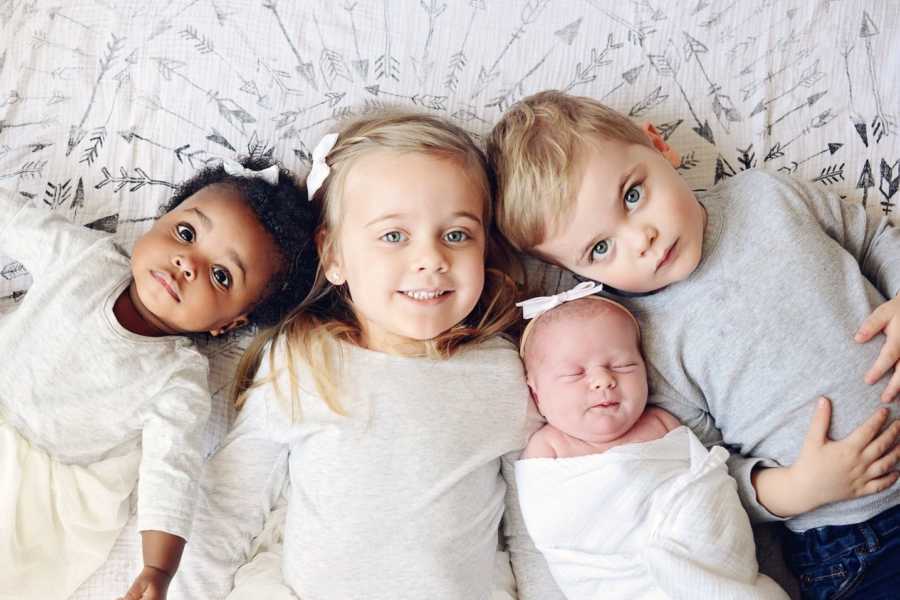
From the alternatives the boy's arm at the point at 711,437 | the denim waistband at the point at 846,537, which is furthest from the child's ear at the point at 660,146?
the denim waistband at the point at 846,537

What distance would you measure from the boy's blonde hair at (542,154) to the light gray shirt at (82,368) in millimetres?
566

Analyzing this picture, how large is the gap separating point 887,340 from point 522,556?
633mm

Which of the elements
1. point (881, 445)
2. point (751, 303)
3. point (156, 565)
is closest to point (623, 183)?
point (751, 303)

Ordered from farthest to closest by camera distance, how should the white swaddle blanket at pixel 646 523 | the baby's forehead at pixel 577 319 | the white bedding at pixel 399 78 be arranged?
1. the white bedding at pixel 399 78
2. the baby's forehead at pixel 577 319
3. the white swaddle blanket at pixel 646 523

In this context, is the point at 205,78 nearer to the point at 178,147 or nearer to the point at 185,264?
the point at 178,147

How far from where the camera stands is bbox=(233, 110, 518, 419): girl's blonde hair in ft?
4.14

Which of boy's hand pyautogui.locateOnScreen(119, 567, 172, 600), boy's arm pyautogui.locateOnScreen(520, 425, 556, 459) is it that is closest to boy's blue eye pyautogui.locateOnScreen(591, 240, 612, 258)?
boy's arm pyautogui.locateOnScreen(520, 425, 556, 459)

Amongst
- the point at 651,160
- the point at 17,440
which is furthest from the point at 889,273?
the point at 17,440

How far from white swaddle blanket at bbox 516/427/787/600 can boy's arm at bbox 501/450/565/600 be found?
0.05m

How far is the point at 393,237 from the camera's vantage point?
3.98 ft

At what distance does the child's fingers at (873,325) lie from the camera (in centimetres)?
116

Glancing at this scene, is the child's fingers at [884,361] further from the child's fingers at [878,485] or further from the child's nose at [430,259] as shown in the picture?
the child's nose at [430,259]

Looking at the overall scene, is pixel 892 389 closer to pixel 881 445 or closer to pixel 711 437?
pixel 881 445

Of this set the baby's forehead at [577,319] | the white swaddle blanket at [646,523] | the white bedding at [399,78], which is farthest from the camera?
the white bedding at [399,78]
